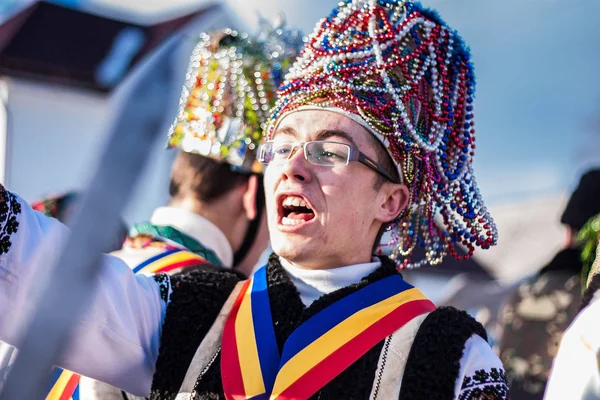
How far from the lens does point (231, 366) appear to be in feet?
5.47

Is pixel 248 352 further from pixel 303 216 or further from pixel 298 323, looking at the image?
pixel 303 216

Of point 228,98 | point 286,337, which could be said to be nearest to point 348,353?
point 286,337

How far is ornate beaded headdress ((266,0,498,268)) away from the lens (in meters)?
1.98

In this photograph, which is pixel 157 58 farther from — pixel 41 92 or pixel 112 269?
pixel 41 92

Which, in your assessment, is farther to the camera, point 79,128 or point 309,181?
point 79,128

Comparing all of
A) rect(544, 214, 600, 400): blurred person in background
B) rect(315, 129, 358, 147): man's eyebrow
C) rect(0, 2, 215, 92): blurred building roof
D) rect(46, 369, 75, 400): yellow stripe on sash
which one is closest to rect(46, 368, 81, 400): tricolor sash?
rect(46, 369, 75, 400): yellow stripe on sash

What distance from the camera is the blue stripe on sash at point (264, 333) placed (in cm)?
167

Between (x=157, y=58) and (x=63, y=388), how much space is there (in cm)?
162

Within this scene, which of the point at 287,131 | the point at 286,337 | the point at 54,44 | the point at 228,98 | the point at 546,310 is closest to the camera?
the point at 286,337

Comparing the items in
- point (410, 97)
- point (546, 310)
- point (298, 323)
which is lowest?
point (546, 310)

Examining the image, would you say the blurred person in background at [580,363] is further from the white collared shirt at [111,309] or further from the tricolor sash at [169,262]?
the tricolor sash at [169,262]

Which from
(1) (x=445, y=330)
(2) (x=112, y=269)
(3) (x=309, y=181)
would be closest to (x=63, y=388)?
(2) (x=112, y=269)

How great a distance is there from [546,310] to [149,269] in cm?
182

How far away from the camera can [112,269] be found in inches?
64.8
